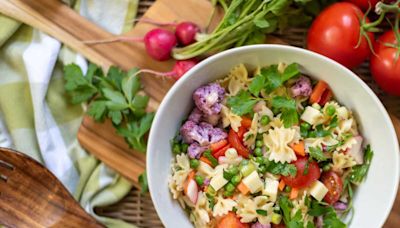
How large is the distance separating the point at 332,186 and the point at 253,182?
0.67 feet

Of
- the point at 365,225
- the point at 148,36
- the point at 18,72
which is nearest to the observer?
the point at 365,225

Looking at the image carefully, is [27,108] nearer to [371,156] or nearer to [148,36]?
[148,36]

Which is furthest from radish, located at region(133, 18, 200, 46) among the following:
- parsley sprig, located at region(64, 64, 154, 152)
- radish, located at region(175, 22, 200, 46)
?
parsley sprig, located at region(64, 64, 154, 152)

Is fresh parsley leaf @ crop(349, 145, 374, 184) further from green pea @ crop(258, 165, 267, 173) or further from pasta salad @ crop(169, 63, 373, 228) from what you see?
green pea @ crop(258, 165, 267, 173)

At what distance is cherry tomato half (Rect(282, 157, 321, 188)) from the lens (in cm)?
153

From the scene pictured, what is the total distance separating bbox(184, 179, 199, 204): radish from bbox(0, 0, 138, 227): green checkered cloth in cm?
27

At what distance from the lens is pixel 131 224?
176 cm

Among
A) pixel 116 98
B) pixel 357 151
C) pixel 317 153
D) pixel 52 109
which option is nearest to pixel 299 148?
pixel 317 153

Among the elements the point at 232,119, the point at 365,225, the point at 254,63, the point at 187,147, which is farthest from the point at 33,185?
the point at 365,225

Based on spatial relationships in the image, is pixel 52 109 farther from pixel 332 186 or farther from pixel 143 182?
pixel 332 186

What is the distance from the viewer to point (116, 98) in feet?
5.48

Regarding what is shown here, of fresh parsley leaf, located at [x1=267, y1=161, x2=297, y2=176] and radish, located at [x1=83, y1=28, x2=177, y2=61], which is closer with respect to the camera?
fresh parsley leaf, located at [x1=267, y1=161, x2=297, y2=176]

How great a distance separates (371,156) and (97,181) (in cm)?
75

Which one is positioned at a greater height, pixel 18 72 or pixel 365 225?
pixel 18 72
